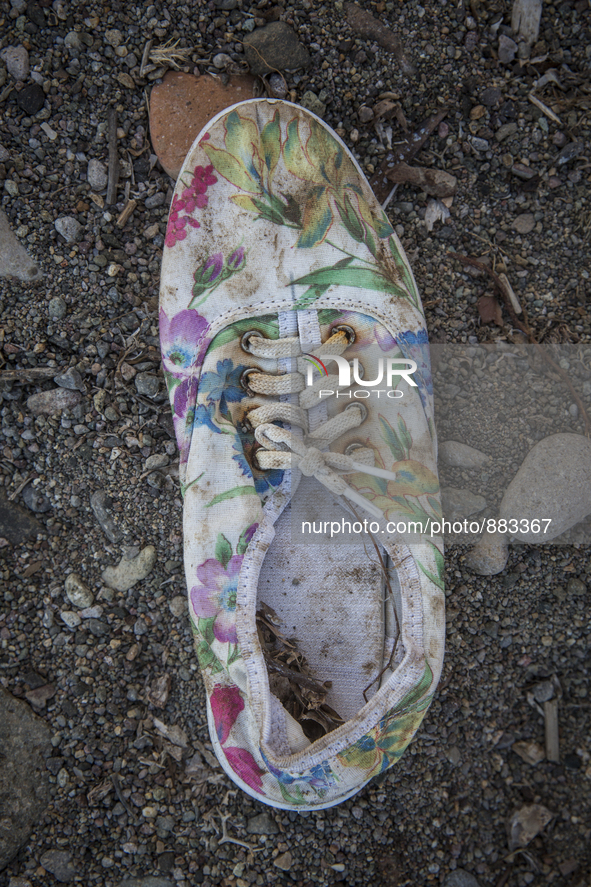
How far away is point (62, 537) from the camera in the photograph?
1.66 metres

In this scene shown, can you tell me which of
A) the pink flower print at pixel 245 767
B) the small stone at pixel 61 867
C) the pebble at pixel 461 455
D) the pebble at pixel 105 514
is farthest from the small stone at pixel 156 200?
the small stone at pixel 61 867

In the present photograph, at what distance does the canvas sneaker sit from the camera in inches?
52.0

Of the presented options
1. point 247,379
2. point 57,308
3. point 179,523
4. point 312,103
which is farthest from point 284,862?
point 312,103

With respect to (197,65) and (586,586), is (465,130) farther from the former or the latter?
(586,586)

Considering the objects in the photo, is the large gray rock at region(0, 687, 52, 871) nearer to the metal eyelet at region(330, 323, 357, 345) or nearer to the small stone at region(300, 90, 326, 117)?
the metal eyelet at region(330, 323, 357, 345)

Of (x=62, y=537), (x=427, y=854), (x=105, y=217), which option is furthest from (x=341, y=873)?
(x=105, y=217)

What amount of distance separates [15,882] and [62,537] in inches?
38.7

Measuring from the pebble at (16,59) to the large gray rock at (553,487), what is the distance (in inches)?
71.1

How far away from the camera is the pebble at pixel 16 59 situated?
1557 millimetres

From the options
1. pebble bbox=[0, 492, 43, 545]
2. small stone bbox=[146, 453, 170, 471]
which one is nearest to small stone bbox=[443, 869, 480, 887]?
small stone bbox=[146, 453, 170, 471]

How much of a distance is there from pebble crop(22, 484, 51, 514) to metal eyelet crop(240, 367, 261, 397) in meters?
0.71

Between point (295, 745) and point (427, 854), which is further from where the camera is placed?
point (427, 854)

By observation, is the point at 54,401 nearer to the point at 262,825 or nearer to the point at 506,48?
the point at 262,825

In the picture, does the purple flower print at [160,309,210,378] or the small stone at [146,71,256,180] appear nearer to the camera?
the purple flower print at [160,309,210,378]
